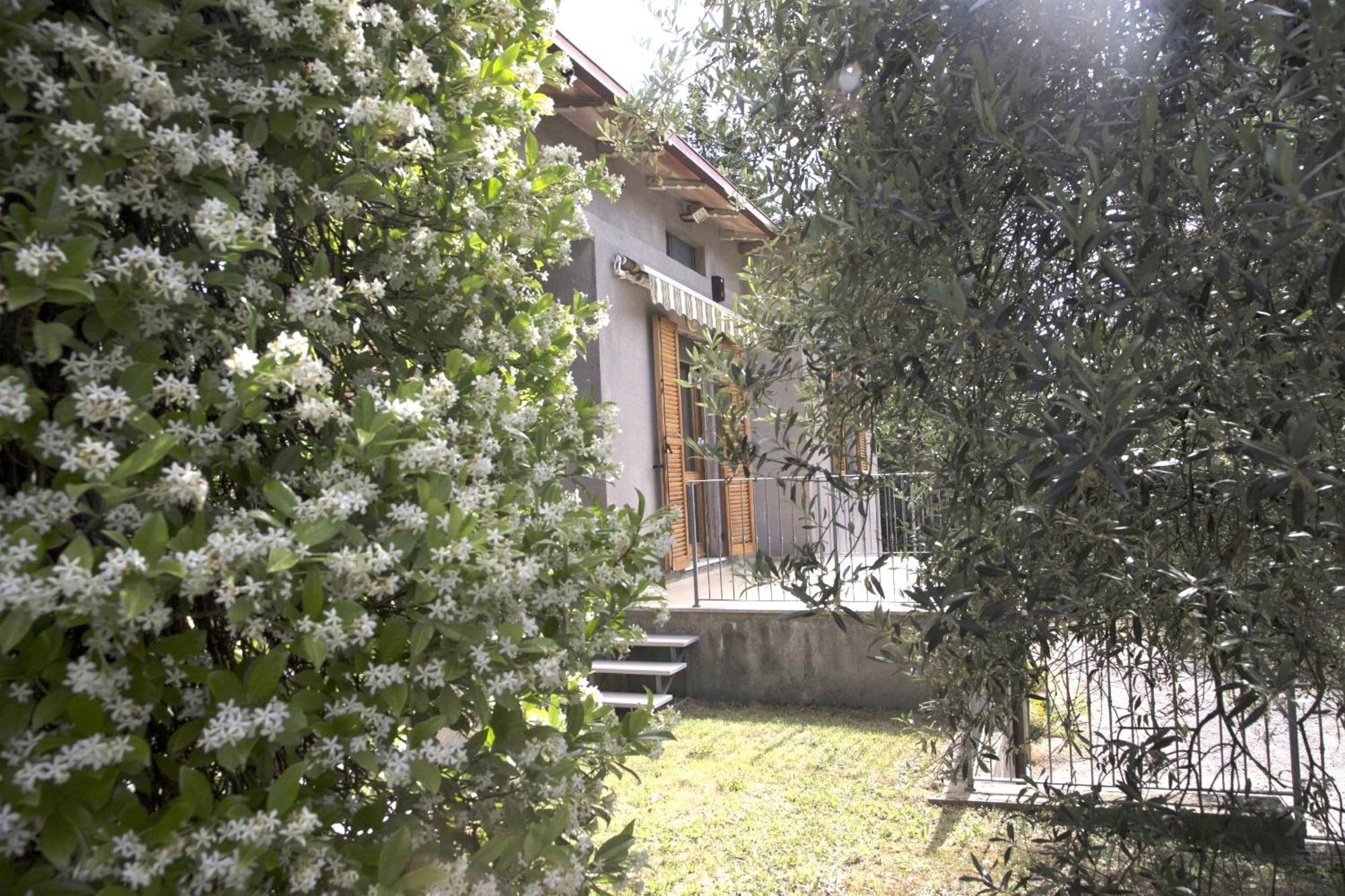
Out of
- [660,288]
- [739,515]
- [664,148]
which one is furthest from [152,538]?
[739,515]

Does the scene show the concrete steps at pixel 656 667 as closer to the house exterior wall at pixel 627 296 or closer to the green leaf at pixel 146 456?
the house exterior wall at pixel 627 296

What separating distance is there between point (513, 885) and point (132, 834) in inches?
23.6

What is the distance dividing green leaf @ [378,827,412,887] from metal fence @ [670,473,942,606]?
1452 mm

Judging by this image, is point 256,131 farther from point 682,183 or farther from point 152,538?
point 682,183

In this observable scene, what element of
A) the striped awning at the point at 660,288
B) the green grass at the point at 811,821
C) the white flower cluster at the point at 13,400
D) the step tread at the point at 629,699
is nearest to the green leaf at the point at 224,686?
the white flower cluster at the point at 13,400

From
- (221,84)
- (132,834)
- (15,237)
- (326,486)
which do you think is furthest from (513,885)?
(221,84)

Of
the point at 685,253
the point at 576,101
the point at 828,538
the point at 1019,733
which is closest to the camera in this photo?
the point at 1019,733

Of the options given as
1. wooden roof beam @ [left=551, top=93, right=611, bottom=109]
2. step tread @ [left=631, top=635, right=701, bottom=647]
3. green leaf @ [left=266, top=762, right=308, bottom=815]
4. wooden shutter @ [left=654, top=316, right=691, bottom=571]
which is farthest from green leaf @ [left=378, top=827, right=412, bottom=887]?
wooden shutter @ [left=654, top=316, right=691, bottom=571]

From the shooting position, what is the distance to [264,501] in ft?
5.12

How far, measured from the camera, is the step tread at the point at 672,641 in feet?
27.8

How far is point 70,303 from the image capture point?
132cm

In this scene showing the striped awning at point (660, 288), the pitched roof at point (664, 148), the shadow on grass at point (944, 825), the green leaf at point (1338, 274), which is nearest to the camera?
the green leaf at point (1338, 274)

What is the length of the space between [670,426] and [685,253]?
2581 mm

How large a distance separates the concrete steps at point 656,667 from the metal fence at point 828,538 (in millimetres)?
478
